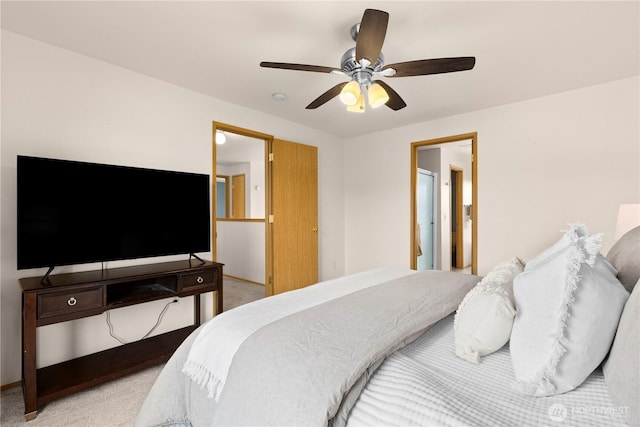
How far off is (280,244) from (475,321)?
9.75 ft

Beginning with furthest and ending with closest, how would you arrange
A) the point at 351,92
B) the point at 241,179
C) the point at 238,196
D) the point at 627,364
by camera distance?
1. the point at 238,196
2. the point at 241,179
3. the point at 351,92
4. the point at 627,364

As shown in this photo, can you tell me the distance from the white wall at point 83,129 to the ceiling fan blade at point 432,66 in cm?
209

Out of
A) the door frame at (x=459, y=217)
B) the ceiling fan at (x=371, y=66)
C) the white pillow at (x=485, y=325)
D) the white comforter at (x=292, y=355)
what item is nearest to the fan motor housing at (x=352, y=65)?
the ceiling fan at (x=371, y=66)

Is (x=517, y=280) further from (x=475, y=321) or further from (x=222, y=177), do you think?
(x=222, y=177)

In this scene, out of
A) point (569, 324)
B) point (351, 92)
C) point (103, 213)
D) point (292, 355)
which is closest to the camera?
point (569, 324)

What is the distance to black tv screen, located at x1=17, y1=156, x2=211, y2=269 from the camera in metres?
1.93

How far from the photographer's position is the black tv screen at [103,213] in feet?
6.34

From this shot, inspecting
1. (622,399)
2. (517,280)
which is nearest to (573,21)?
(517,280)

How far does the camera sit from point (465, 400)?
0.81 meters

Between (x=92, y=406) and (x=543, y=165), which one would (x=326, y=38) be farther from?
(x=92, y=406)

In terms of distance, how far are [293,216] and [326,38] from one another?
7.71ft

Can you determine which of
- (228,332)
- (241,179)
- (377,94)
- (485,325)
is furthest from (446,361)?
(241,179)

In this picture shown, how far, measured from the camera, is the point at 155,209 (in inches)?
97.7

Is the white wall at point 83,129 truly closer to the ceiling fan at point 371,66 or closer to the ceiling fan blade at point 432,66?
the ceiling fan at point 371,66
